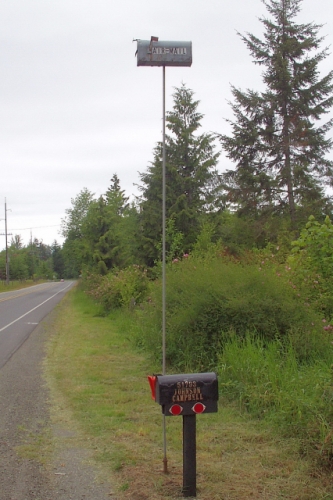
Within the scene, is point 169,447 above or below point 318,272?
below

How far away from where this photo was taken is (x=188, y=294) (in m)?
8.78

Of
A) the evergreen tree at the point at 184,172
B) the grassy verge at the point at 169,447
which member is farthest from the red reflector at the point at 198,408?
the evergreen tree at the point at 184,172

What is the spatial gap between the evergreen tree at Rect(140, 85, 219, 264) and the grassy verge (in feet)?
74.5

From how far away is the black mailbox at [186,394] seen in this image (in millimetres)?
4113

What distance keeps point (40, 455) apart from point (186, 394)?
1.89 m

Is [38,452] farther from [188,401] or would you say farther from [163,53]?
[163,53]

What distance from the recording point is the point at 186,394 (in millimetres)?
4152

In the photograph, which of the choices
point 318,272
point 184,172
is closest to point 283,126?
point 184,172

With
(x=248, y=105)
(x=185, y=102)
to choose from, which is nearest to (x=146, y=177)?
(x=185, y=102)

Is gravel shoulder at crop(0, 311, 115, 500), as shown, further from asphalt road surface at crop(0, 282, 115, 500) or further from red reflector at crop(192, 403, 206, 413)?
red reflector at crop(192, 403, 206, 413)

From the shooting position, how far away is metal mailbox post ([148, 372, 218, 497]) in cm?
412

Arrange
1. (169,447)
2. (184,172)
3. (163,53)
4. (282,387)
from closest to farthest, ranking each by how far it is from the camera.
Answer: (163,53), (169,447), (282,387), (184,172)

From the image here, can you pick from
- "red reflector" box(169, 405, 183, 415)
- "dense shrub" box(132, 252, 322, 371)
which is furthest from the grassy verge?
"dense shrub" box(132, 252, 322, 371)

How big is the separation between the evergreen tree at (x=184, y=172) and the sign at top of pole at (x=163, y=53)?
2619 centimetres
